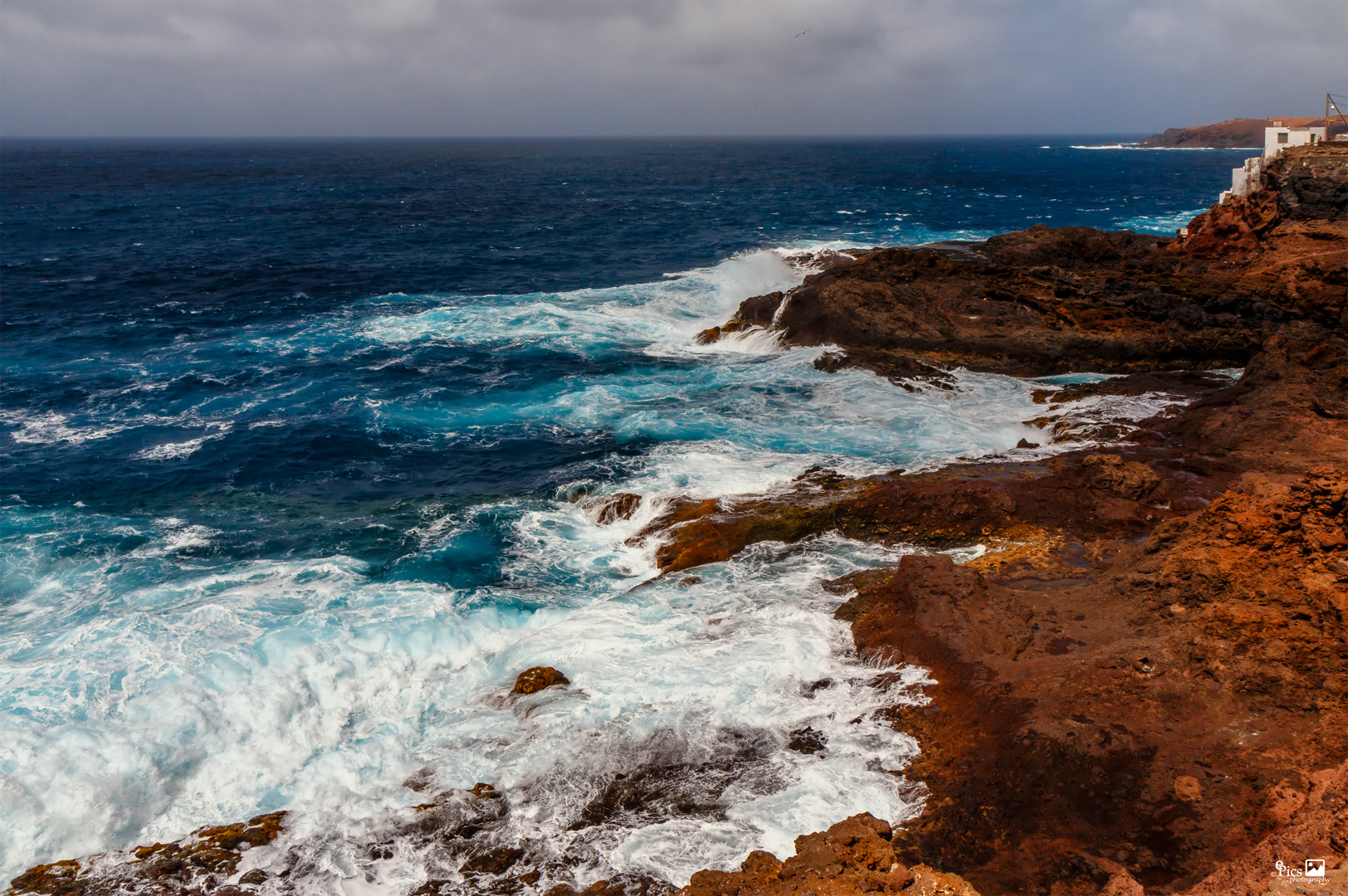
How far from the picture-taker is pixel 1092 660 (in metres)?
9.98

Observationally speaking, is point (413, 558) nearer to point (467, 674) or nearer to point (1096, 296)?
point (467, 674)

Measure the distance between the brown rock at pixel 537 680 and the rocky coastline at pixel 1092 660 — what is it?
A: 0.13 feet

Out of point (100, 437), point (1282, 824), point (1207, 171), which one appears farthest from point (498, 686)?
point (1207, 171)

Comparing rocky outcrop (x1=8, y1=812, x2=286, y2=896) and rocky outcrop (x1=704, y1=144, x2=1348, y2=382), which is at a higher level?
rocky outcrop (x1=704, y1=144, x2=1348, y2=382)

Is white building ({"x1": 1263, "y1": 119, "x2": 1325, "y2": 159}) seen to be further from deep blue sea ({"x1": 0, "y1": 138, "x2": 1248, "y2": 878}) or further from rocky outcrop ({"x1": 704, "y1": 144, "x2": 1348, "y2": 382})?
deep blue sea ({"x1": 0, "y1": 138, "x2": 1248, "y2": 878})

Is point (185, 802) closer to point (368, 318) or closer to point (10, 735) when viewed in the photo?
point (10, 735)

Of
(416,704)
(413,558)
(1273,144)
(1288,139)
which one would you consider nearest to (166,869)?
(416,704)

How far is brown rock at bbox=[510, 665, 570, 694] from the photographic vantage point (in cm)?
1181

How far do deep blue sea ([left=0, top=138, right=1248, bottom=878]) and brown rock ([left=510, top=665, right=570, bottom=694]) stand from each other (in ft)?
0.86

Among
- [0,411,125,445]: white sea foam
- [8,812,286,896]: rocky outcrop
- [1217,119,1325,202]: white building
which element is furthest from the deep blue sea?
[1217,119,1325,202]: white building

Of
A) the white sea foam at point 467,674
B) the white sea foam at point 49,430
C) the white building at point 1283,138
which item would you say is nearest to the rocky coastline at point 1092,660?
the white sea foam at point 467,674

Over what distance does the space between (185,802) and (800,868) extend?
8310 millimetres

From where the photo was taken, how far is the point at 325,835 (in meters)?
9.37

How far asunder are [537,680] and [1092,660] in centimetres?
758
